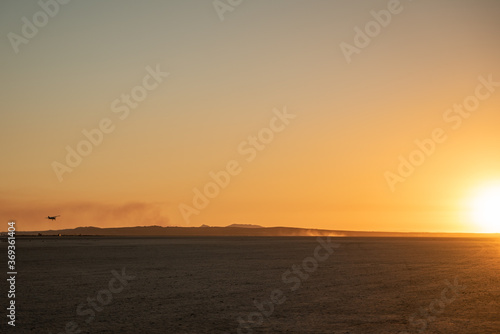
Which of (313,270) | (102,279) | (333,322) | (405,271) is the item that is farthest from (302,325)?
(405,271)

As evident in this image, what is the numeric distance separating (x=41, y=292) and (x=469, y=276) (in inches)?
861

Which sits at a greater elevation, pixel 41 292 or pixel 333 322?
pixel 41 292

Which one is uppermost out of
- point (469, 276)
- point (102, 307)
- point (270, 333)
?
point (469, 276)

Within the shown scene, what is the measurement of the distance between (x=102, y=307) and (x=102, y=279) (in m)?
8.43

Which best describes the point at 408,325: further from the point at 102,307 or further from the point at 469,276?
the point at 469,276

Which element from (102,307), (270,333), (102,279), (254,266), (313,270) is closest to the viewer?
(270,333)

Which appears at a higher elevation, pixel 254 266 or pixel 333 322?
pixel 254 266

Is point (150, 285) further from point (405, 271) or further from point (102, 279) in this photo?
point (405, 271)

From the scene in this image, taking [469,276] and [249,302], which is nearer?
[249,302]

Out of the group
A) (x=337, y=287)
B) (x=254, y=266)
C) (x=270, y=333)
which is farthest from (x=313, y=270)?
(x=270, y=333)

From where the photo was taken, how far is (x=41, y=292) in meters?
21.5

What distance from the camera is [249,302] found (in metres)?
19.2

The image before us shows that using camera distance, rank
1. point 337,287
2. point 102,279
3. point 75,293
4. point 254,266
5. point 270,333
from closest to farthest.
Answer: point 270,333
point 75,293
point 337,287
point 102,279
point 254,266

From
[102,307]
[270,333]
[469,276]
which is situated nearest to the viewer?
[270,333]
